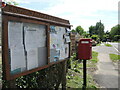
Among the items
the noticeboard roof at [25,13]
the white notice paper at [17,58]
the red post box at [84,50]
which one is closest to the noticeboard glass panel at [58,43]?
the noticeboard roof at [25,13]

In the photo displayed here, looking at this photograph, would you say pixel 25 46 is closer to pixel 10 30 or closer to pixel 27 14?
pixel 10 30

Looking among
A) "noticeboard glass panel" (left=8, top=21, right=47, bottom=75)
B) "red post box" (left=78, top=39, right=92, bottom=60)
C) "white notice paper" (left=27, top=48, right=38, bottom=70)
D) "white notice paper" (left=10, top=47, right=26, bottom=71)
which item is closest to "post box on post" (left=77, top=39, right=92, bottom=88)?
"red post box" (left=78, top=39, right=92, bottom=60)

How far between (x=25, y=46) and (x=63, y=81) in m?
1.77

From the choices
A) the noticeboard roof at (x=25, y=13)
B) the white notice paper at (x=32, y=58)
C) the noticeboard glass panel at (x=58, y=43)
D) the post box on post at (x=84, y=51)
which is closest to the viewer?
the noticeboard roof at (x=25, y=13)

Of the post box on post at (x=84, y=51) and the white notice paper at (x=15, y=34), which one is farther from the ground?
the white notice paper at (x=15, y=34)

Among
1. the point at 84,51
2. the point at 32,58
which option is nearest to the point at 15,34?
the point at 32,58

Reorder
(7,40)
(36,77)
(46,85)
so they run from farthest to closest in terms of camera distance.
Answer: (46,85), (36,77), (7,40)

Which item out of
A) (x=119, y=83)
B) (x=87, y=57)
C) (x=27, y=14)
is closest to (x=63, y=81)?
(x=87, y=57)

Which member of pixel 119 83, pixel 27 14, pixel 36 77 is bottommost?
pixel 119 83

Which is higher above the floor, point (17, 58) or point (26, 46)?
point (26, 46)

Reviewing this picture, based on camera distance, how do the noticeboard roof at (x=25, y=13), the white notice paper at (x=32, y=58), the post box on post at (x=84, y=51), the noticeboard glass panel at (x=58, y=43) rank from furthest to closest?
the post box on post at (x=84, y=51) → the noticeboard glass panel at (x=58, y=43) → the white notice paper at (x=32, y=58) → the noticeboard roof at (x=25, y=13)

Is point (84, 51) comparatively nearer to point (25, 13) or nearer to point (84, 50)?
point (84, 50)

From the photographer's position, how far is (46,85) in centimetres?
321

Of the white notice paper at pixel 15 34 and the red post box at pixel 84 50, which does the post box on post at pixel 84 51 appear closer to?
the red post box at pixel 84 50
